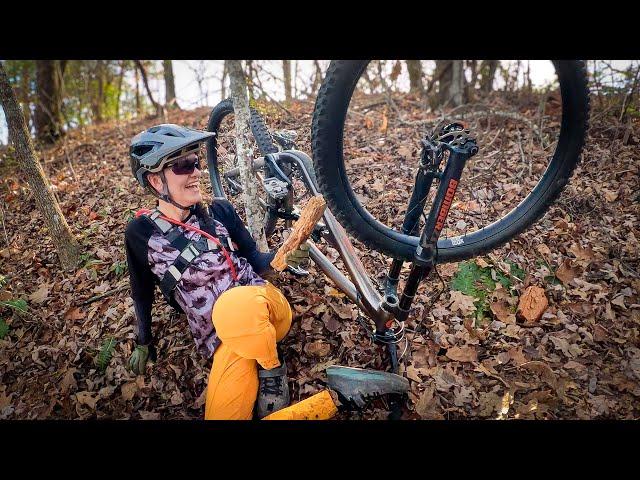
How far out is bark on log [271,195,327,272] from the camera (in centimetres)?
176

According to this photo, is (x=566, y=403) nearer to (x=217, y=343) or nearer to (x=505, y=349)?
(x=505, y=349)

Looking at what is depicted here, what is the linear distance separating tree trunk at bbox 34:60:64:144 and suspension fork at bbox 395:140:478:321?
6863 mm

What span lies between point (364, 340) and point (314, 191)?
1.10m

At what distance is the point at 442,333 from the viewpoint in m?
2.51

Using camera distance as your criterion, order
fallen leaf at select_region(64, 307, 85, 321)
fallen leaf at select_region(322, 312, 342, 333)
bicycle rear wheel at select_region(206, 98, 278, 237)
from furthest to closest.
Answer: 1. bicycle rear wheel at select_region(206, 98, 278, 237)
2. fallen leaf at select_region(64, 307, 85, 321)
3. fallen leaf at select_region(322, 312, 342, 333)

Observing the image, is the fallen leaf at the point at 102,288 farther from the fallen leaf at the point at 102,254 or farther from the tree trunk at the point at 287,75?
the tree trunk at the point at 287,75

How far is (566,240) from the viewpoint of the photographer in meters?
2.96

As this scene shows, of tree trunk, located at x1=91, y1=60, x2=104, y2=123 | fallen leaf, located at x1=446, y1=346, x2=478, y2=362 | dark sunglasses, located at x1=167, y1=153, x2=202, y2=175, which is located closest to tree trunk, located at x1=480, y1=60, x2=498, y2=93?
fallen leaf, located at x1=446, y1=346, x2=478, y2=362

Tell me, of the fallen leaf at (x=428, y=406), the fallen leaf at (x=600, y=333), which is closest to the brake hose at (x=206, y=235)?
the fallen leaf at (x=428, y=406)

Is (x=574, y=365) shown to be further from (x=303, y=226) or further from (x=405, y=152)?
(x=405, y=152)

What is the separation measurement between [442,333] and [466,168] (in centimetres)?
207

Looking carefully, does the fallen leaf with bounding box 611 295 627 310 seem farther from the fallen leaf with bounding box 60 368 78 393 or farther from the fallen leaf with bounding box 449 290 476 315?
the fallen leaf with bounding box 60 368 78 393
